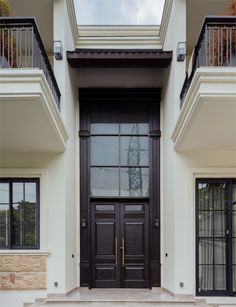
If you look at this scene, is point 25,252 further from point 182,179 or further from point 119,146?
point 182,179

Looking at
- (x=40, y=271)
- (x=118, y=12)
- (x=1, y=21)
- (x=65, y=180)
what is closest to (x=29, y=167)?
(x=65, y=180)

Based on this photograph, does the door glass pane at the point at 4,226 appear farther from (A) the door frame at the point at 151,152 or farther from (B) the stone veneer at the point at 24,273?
(A) the door frame at the point at 151,152

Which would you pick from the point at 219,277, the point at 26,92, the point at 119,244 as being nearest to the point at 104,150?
the point at 119,244

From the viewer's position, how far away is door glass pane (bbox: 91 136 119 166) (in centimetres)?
756

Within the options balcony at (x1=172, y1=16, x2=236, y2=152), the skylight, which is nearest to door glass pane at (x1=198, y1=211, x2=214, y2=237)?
balcony at (x1=172, y1=16, x2=236, y2=152)

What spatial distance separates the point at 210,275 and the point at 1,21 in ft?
16.6

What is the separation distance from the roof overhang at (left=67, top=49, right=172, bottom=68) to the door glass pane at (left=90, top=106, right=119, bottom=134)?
1066 mm

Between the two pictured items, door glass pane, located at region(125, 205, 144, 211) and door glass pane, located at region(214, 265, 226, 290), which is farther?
door glass pane, located at region(125, 205, 144, 211)

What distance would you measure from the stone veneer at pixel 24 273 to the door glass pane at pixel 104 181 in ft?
6.10

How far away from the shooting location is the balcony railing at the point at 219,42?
443cm

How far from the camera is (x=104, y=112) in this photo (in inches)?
298

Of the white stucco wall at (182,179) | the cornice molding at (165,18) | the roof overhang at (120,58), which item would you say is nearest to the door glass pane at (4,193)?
the roof overhang at (120,58)

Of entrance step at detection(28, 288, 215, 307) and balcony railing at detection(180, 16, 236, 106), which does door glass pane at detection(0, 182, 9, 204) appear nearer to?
entrance step at detection(28, 288, 215, 307)

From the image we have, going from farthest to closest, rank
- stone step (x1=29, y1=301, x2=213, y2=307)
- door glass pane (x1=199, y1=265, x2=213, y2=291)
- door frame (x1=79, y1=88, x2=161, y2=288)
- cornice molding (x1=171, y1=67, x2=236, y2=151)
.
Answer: door frame (x1=79, y1=88, x2=161, y2=288) → door glass pane (x1=199, y1=265, x2=213, y2=291) → stone step (x1=29, y1=301, x2=213, y2=307) → cornice molding (x1=171, y1=67, x2=236, y2=151)
